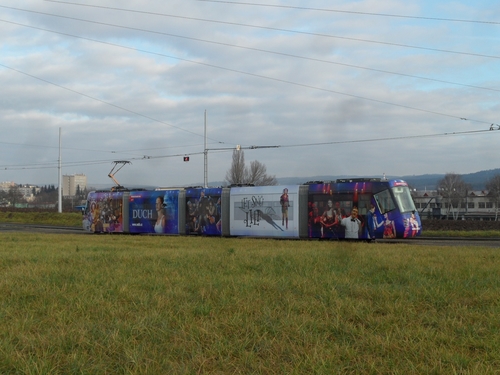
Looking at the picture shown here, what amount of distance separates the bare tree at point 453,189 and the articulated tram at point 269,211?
52.3 metres

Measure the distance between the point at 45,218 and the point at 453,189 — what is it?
206ft

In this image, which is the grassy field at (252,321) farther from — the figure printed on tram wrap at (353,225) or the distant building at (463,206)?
the distant building at (463,206)

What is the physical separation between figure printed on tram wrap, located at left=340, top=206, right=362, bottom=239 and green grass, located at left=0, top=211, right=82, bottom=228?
33.3 m

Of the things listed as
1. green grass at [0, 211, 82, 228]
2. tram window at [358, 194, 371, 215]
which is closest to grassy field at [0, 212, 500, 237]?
green grass at [0, 211, 82, 228]

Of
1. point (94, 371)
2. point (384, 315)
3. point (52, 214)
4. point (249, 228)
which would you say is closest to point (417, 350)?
point (384, 315)

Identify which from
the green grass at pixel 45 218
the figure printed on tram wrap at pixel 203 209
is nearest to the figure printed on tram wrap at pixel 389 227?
the figure printed on tram wrap at pixel 203 209

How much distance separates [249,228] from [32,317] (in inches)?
917

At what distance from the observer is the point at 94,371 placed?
4.70 meters

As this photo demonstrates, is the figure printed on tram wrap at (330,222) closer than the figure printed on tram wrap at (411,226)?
No

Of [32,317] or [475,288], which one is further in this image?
[475,288]

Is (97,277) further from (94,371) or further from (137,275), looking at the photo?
(94,371)

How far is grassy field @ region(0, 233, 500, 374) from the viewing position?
4820 millimetres

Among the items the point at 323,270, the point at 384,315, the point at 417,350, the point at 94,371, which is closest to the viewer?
the point at 94,371

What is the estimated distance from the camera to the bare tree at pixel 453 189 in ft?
261
